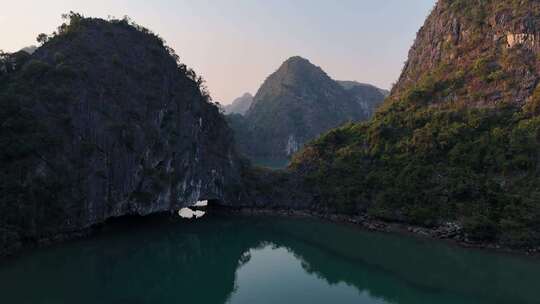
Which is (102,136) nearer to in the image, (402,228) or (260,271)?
(260,271)

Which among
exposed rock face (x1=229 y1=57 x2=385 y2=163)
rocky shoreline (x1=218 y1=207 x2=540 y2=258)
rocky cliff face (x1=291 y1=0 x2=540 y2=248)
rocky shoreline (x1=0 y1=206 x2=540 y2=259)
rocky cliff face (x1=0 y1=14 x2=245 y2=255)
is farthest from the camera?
exposed rock face (x1=229 y1=57 x2=385 y2=163)

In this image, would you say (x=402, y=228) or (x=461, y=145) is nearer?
(x=402, y=228)

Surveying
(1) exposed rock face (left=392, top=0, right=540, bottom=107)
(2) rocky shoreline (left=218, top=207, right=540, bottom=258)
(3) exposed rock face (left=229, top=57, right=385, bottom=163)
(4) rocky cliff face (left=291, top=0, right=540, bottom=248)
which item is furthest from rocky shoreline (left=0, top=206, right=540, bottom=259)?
(3) exposed rock face (left=229, top=57, right=385, bottom=163)

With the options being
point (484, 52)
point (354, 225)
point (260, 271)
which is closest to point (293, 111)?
point (484, 52)

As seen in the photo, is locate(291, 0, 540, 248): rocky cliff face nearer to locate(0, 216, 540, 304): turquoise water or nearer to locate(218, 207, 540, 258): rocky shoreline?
locate(218, 207, 540, 258): rocky shoreline

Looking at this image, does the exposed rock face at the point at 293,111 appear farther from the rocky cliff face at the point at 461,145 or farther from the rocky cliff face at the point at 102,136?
the rocky cliff face at the point at 102,136

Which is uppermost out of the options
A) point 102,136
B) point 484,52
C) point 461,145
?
point 484,52
